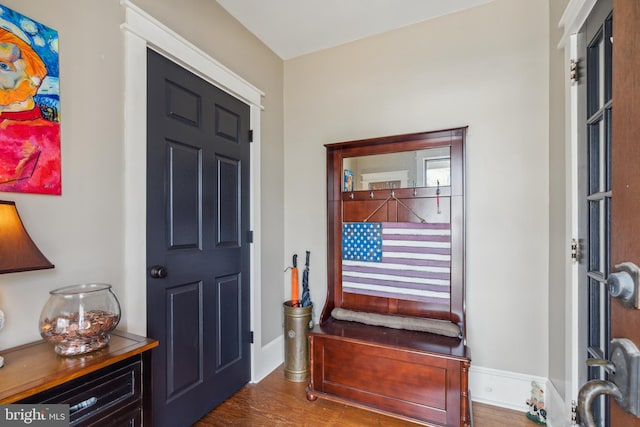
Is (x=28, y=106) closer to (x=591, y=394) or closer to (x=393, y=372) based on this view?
(x=591, y=394)

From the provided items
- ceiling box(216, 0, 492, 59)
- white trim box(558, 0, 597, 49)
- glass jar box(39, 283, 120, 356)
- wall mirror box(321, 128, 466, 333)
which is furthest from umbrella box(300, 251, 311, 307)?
white trim box(558, 0, 597, 49)

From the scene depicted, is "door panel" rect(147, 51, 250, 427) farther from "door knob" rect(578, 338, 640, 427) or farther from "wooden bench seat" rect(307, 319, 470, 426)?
"door knob" rect(578, 338, 640, 427)

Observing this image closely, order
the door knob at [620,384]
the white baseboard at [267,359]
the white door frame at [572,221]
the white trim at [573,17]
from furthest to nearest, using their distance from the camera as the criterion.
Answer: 1. the white baseboard at [267,359]
2. the white door frame at [572,221]
3. the white trim at [573,17]
4. the door knob at [620,384]

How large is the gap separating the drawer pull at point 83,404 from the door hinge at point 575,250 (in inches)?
88.5

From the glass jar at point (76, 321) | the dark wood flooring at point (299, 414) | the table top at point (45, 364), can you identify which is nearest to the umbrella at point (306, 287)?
the dark wood flooring at point (299, 414)

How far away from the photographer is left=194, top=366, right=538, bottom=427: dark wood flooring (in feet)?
6.29

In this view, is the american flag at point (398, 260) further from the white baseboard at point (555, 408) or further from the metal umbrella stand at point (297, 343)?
the white baseboard at point (555, 408)

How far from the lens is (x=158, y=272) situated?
1.66m

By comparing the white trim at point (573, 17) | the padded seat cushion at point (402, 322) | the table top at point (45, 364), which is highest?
the white trim at point (573, 17)

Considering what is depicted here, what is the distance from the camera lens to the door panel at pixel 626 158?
1.63 feet

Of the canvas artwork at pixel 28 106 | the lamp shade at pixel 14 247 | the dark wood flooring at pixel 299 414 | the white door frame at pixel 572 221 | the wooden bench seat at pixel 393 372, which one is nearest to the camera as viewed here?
the lamp shade at pixel 14 247

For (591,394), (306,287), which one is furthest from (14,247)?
(306,287)

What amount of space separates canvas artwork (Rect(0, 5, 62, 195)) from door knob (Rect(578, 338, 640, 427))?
1821mm

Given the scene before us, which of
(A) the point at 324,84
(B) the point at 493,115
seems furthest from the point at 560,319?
(A) the point at 324,84
